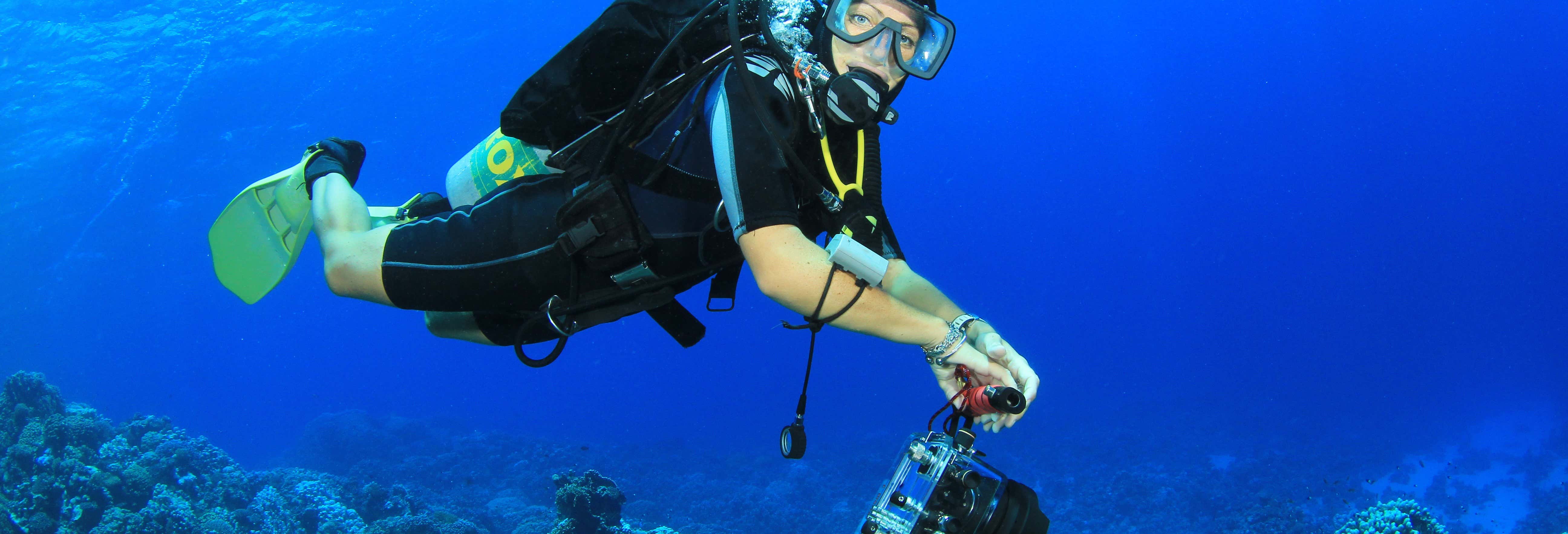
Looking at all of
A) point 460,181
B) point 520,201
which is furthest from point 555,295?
point 460,181

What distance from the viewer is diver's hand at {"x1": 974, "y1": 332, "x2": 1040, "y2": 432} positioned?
2.03 meters

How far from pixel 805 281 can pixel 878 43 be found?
90 centimetres

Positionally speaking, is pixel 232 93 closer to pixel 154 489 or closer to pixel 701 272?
pixel 154 489

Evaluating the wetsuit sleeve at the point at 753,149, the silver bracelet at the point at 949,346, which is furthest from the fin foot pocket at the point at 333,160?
the silver bracelet at the point at 949,346

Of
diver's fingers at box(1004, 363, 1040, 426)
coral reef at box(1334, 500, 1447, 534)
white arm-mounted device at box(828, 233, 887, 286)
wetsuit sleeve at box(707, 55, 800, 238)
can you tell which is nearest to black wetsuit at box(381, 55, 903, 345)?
wetsuit sleeve at box(707, 55, 800, 238)

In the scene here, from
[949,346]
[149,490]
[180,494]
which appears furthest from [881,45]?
[180,494]

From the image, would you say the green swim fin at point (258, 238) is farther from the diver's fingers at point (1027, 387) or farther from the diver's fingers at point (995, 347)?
the diver's fingers at point (1027, 387)

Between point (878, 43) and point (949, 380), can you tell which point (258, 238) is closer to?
point (878, 43)

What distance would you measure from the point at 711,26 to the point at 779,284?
1.01 meters

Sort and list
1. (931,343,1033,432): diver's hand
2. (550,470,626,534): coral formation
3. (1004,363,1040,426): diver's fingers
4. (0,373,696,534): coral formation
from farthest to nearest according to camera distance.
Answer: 1. (0,373,696,534): coral formation
2. (550,470,626,534): coral formation
3. (931,343,1033,432): diver's hand
4. (1004,363,1040,426): diver's fingers

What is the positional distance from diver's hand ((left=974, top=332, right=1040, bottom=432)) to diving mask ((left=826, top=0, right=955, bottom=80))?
0.87m

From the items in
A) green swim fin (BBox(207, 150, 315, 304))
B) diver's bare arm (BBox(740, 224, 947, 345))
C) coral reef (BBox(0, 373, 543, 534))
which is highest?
diver's bare arm (BBox(740, 224, 947, 345))

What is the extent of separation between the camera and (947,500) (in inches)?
84.4

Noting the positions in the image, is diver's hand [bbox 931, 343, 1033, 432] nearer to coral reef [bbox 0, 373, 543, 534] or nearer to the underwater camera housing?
the underwater camera housing
